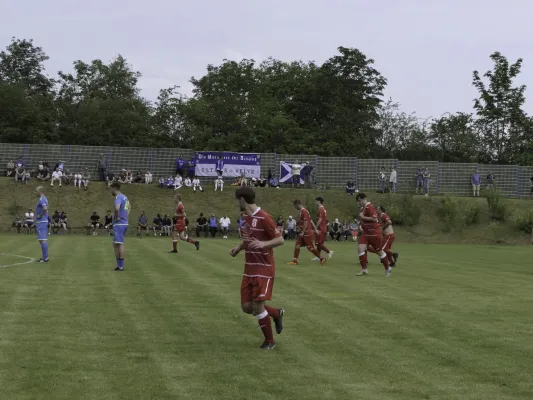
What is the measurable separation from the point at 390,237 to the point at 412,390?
1466cm

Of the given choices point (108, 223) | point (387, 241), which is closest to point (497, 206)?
point (108, 223)

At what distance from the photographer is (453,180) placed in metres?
55.9

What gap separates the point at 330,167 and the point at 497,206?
38.7 ft

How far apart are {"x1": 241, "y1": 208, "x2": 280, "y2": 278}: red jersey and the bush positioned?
145 feet

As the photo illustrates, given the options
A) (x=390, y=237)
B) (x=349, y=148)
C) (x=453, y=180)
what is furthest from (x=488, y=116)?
(x=390, y=237)

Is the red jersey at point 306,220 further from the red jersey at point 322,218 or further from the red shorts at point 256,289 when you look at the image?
the red shorts at point 256,289

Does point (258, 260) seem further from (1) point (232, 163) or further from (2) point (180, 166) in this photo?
(2) point (180, 166)

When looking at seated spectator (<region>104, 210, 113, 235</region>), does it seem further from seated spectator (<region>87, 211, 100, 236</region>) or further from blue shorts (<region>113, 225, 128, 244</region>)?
blue shorts (<region>113, 225, 128, 244</region>)

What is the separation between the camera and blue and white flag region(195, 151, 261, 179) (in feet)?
178

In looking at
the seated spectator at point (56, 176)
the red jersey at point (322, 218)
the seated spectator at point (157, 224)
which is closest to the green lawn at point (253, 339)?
the red jersey at point (322, 218)

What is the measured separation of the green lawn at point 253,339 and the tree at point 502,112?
187 ft

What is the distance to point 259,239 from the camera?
9734 mm

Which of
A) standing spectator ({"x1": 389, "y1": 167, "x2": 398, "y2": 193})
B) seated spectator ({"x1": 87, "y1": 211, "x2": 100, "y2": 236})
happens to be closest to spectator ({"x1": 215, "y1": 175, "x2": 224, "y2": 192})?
seated spectator ({"x1": 87, "y1": 211, "x2": 100, "y2": 236})

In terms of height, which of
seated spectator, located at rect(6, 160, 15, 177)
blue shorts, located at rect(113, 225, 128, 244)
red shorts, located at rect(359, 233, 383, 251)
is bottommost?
red shorts, located at rect(359, 233, 383, 251)
